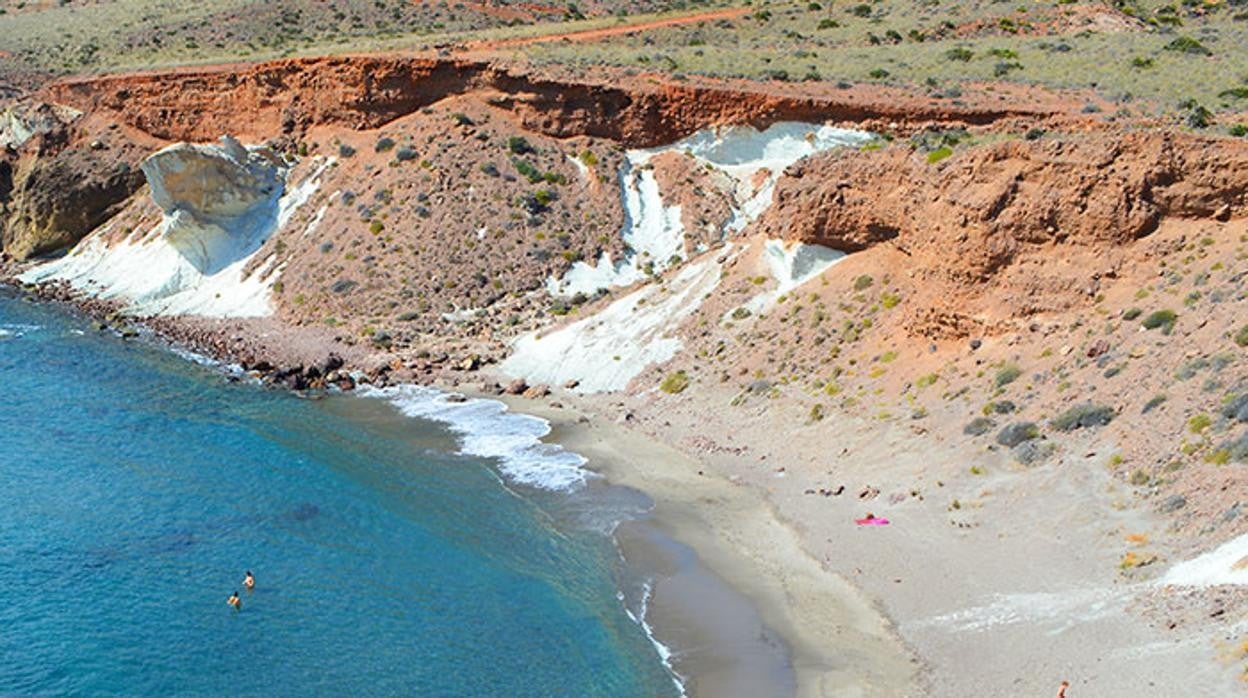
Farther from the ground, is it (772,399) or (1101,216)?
(1101,216)

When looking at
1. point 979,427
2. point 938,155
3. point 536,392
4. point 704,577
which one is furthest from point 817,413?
point 536,392

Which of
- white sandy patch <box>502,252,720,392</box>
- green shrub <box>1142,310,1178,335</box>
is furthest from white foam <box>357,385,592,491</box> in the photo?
green shrub <box>1142,310,1178,335</box>

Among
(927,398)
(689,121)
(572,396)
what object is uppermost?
(689,121)

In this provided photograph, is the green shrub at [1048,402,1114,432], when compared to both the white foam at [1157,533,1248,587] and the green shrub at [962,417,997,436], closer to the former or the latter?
the green shrub at [962,417,997,436]

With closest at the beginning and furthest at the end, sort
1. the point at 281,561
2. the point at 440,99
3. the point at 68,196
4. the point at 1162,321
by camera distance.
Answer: the point at 281,561 → the point at 1162,321 → the point at 440,99 → the point at 68,196

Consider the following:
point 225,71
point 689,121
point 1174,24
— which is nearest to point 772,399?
point 689,121

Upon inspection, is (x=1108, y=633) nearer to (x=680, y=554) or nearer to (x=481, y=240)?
(x=680, y=554)

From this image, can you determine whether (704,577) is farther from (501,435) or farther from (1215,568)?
(501,435)
